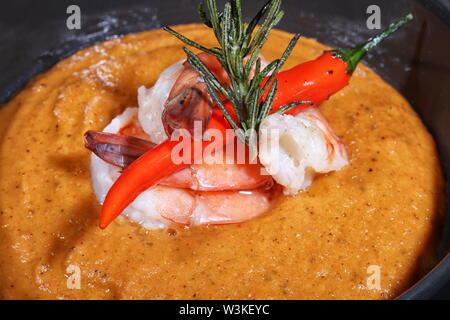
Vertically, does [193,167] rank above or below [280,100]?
below

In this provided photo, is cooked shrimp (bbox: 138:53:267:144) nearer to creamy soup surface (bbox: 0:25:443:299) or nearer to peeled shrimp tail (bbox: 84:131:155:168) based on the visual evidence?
peeled shrimp tail (bbox: 84:131:155:168)

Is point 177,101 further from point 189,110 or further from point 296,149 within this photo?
point 296,149

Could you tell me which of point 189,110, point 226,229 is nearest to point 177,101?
point 189,110

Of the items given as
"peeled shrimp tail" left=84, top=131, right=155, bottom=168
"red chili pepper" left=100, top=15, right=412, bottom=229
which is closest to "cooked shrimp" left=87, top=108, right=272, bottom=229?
"peeled shrimp tail" left=84, top=131, right=155, bottom=168

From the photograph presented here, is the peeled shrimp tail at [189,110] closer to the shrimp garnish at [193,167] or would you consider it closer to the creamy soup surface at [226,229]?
the shrimp garnish at [193,167]

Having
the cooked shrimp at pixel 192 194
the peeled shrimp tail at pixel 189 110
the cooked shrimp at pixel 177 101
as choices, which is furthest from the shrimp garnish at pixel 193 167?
the peeled shrimp tail at pixel 189 110

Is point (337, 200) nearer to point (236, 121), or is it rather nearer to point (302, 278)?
point (302, 278)
